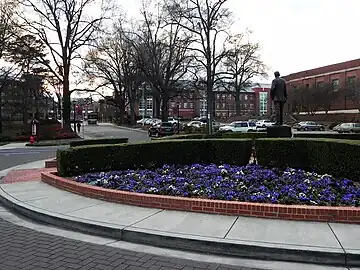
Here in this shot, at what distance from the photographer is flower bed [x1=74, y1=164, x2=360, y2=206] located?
273 inches

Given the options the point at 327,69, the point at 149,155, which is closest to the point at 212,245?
the point at 149,155

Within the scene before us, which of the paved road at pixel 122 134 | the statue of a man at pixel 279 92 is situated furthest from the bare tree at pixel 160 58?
the statue of a man at pixel 279 92

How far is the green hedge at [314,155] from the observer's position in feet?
28.5

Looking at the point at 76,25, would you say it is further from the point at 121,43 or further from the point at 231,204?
the point at 231,204

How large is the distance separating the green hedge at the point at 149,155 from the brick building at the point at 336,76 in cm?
6274

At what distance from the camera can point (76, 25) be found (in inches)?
1571

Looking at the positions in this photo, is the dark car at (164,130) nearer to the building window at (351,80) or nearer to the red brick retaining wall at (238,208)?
the red brick retaining wall at (238,208)

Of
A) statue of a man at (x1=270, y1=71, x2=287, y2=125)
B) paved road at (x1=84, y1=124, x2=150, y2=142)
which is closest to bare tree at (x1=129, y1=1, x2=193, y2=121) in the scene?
paved road at (x1=84, y1=124, x2=150, y2=142)

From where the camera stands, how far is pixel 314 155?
995 cm

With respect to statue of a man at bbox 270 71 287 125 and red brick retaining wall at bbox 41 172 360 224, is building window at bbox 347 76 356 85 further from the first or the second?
red brick retaining wall at bbox 41 172 360 224

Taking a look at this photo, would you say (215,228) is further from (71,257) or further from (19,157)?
(19,157)

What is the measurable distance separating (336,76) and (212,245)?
79667mm

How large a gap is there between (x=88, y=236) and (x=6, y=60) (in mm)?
42907

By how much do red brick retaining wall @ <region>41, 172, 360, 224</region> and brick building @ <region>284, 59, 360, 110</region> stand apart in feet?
220
